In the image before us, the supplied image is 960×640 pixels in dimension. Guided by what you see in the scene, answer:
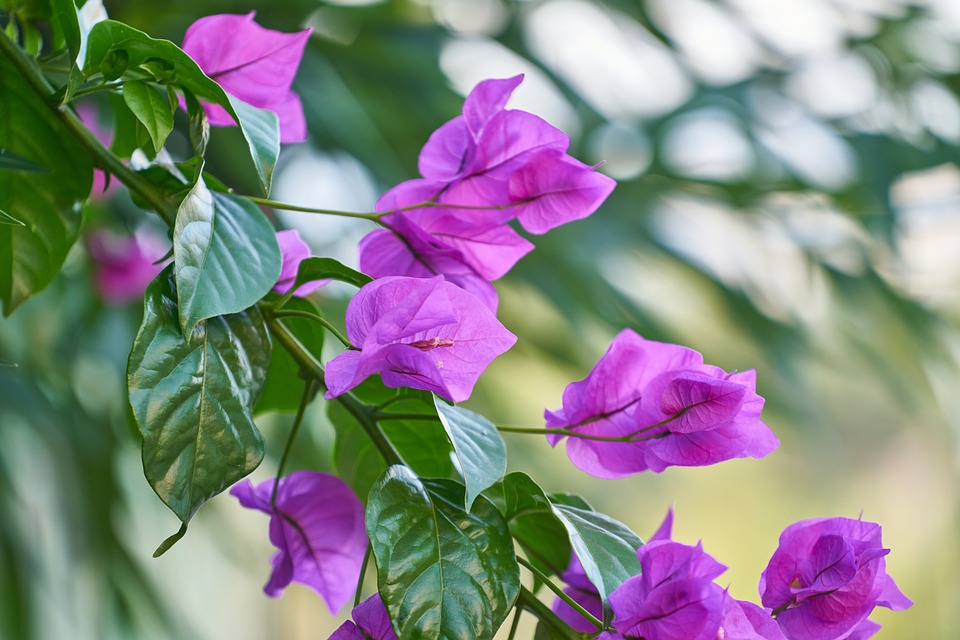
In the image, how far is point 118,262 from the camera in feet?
2.82

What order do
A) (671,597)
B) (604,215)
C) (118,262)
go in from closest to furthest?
1. (671,597)
2. (118,262)
3. (604,215)

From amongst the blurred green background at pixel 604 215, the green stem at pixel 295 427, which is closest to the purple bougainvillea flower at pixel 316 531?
the green stem at pixel 295 427

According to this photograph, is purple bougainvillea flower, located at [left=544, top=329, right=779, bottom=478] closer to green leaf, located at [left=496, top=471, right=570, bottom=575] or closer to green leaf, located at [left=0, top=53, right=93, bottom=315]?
green leaf, located at [left=496, top=471, right=570, bottom=575]

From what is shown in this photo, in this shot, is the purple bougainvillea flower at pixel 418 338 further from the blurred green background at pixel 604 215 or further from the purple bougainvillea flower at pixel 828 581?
the blurred green background at pixel 604 215

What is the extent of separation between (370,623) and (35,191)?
12 centimetres

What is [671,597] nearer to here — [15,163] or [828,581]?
[828,581]

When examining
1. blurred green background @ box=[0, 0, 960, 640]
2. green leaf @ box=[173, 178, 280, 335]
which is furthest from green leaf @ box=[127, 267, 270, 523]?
blurred green background @ box=[0, 0, 960, 640]

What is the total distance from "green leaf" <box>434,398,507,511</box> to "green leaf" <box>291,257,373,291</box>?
0.10ft

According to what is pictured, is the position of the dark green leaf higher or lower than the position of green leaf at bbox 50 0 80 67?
lower

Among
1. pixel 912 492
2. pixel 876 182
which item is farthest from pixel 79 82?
pixel 912 492

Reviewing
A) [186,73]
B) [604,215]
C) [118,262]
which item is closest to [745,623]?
[186,73]

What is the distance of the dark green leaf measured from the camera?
0.18 meters

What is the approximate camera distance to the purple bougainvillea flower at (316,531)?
202 millimetres

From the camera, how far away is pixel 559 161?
0.19m
